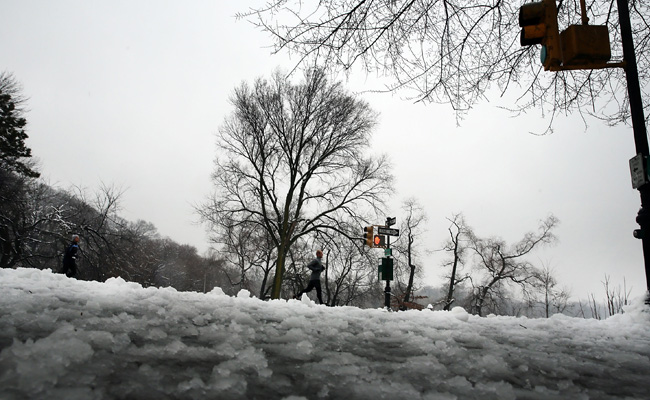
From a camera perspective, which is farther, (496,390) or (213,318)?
(213,318)

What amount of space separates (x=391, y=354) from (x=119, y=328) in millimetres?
1657

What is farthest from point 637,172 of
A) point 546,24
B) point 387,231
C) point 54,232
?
point 54,232

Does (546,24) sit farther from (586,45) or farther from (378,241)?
Result: (378,241)

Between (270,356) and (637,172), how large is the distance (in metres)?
5.36

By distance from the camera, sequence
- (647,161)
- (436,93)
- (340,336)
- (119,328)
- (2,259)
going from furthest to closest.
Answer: (2,259) → (436,93) → (647,161) → (340,336) → (119,328)

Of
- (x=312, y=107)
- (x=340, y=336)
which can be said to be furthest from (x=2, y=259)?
(x=340, y=336)

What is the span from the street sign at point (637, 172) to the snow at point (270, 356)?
2.28 meters

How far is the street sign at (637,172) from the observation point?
4.75m

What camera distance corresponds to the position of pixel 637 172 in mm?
4883

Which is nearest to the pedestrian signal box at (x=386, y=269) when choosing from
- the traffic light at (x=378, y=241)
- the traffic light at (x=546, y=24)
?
the traffic light at (x=378, y=241)

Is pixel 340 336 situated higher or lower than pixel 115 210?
lower

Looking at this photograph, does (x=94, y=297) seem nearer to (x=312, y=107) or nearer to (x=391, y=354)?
(x=391, y=354)

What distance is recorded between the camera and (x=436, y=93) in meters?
5.78

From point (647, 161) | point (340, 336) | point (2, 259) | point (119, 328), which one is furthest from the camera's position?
point (2, 259)
